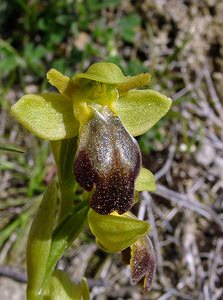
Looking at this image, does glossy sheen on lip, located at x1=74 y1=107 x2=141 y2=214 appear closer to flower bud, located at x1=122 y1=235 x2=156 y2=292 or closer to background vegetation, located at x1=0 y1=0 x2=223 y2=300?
flower bud, located at x1=122 y1=235 x2=156 y2=292

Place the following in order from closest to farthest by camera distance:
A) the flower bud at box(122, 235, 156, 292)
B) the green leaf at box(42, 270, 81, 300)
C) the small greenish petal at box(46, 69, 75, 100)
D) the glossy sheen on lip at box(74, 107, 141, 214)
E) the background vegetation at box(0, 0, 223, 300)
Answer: the glossy sheen on lip at box(74, 107, 141, 214) < the small greenish petal at box(46, 69, 75, 100) < the flower bud at box(122, 235, 156, 292) < the green leaf at box(42, 270, 81, 300) < the background vegetation at box(0, 0, 223, 300)

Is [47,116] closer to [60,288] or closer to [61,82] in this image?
[61,82]

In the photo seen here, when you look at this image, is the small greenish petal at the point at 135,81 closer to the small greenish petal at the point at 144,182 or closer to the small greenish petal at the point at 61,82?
the small greenish petal at the point at 61,82

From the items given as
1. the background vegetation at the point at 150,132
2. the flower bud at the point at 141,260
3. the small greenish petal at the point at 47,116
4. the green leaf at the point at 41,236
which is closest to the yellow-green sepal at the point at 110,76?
the small greenish petal at the point at 47,116

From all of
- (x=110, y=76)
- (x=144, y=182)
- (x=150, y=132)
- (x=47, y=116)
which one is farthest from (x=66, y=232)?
(x=150, y=132)

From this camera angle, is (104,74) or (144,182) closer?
(104,74)

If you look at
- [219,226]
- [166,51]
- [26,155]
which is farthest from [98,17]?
[219,226]

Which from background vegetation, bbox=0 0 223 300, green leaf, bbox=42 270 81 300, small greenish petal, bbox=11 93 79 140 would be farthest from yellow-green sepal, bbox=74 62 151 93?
background vegetation, bbox=0 0 223 300
